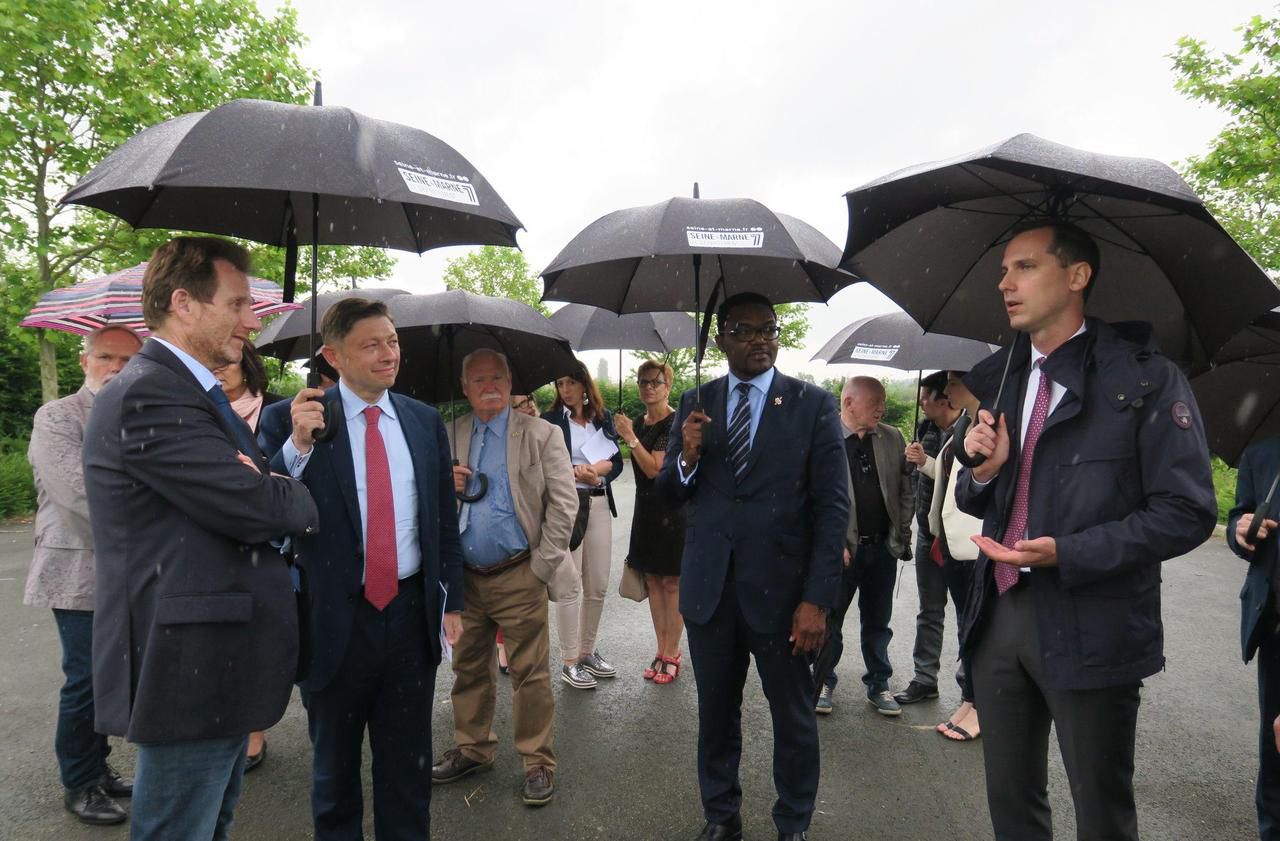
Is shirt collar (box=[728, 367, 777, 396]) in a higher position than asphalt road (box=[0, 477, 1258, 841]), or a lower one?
higher

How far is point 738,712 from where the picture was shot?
11.6 feet

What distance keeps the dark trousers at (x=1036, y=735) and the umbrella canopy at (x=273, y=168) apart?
2188 mm

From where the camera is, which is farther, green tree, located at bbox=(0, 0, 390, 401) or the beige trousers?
green tree, located at bbox=(0, 0, 390, 401)

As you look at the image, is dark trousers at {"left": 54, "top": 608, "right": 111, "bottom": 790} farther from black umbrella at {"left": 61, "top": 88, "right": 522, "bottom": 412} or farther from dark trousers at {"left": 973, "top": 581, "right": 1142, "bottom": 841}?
dark trousers at {"left": 973, "top": 581, "right": 1142, "bottom": 841}

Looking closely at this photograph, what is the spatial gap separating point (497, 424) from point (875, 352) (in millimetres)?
2624

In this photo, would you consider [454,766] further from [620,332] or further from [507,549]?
[620,332]

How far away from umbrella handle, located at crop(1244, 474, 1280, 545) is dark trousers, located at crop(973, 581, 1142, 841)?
4.92 feet

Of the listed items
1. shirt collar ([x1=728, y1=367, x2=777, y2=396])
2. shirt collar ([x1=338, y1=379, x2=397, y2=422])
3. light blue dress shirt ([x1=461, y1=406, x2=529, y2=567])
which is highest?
shirt collar ([x1=728, y1=367, x2=777, y2=396])

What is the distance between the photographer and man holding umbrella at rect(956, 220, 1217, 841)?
2182 mm

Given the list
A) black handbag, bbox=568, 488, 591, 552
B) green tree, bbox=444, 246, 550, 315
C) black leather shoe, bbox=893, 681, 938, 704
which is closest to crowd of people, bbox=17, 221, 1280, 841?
black leather shoe, bbox=893, 681, 938, 704

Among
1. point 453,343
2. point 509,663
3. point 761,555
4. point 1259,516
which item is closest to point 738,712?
point 761,555

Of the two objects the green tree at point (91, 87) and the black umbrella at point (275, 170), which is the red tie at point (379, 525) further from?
the green tree at point (91, 87)

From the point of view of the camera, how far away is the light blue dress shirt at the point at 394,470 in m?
3.04

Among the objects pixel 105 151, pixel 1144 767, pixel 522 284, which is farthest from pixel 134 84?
pixel 522 284
